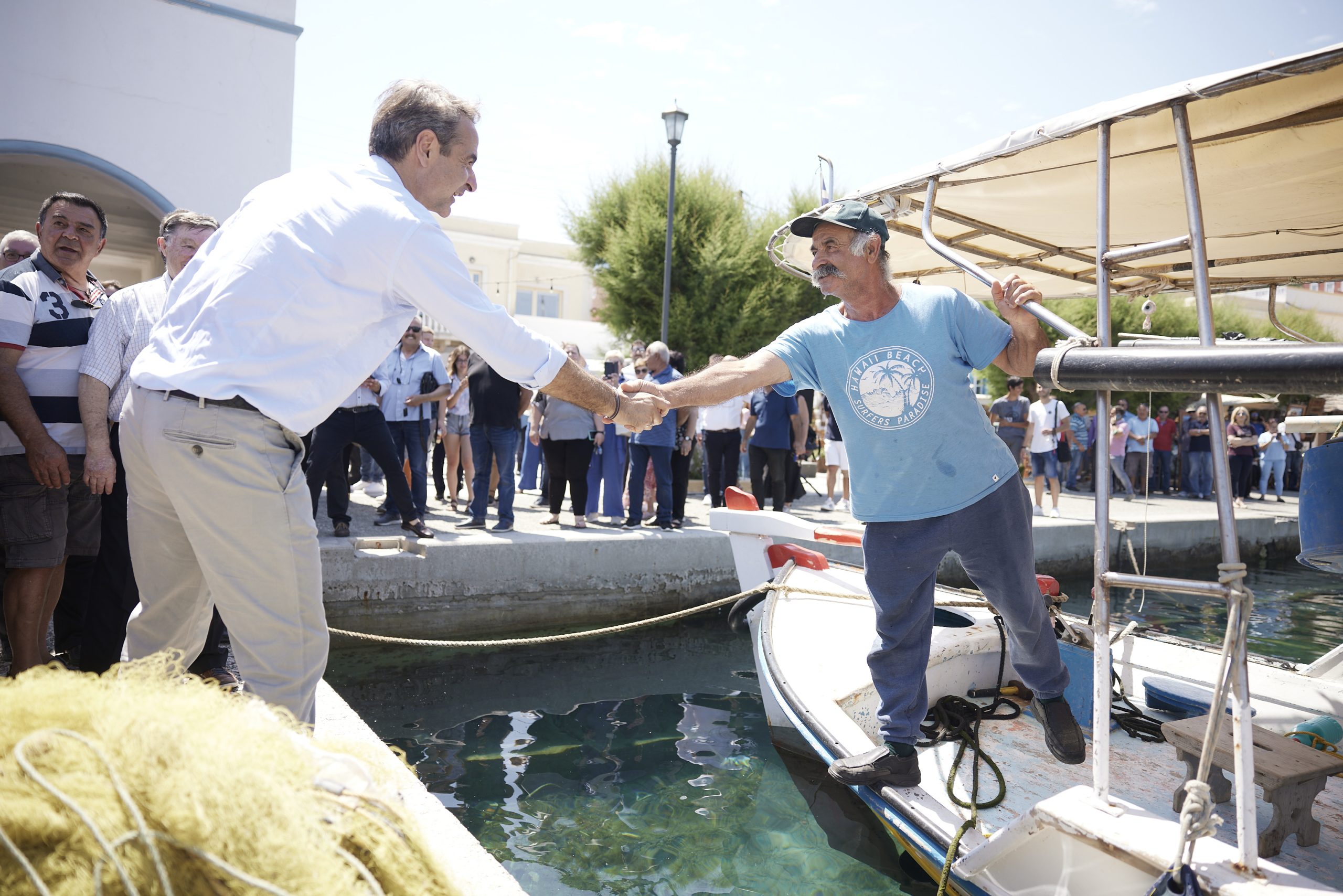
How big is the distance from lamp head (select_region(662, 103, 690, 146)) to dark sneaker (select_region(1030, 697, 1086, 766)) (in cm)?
1229

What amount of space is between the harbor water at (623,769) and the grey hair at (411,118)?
9.62 ft

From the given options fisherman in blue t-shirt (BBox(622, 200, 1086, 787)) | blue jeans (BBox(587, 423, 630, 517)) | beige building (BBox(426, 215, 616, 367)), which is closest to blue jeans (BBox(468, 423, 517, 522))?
blue jeans (BBox(587, 423, 630, 517))

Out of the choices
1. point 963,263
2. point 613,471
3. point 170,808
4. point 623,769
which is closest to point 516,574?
point 613,471

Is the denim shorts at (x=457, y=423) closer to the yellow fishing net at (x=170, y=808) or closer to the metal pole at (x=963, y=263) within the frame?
the metal pole at (x=963, y=263)

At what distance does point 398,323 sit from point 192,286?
511 millimetres

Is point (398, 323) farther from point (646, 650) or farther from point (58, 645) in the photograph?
point (646, 650)

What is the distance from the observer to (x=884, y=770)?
10.4ft

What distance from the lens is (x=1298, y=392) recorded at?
1.84 meters

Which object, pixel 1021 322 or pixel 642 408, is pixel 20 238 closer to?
pixel 642 408

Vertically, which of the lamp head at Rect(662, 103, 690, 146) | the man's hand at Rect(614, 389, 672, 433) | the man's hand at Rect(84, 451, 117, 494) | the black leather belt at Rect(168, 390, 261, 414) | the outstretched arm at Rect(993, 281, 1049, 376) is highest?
the lamp head at Rect(662, 103, 690, 146)

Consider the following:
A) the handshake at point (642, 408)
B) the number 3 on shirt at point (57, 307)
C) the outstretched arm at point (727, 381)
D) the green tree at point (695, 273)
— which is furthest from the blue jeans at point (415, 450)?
the green tree at point (695, 273)

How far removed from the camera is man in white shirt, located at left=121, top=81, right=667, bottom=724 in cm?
214

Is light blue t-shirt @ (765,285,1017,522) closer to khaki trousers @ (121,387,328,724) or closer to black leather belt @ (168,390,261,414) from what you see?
khaki trousers @ (121,387,328,724)

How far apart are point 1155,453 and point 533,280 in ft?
94.1
